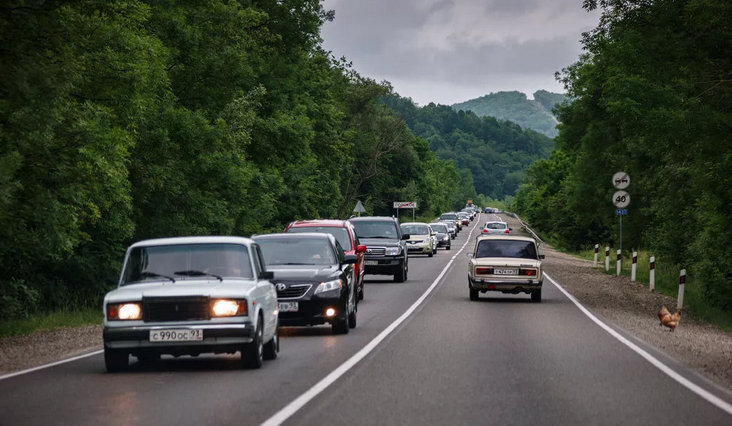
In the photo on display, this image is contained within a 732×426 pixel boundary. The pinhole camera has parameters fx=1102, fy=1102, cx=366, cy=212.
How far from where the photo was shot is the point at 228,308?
12781mm

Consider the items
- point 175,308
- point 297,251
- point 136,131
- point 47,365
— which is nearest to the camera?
point 175,308

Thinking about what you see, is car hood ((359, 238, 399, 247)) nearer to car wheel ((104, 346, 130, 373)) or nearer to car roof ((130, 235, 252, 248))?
car roof ((130, 235, 252, 248))

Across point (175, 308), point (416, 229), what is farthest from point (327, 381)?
point (416, 229)

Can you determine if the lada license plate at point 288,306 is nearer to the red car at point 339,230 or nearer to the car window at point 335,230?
the red car at point 339,230

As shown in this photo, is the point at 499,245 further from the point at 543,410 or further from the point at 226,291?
the point at 543,410

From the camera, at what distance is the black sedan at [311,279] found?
57.2ft

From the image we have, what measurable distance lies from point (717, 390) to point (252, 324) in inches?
204

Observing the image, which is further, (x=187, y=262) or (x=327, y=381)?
(x=187, y=262)

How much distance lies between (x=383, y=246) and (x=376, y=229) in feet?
3.43

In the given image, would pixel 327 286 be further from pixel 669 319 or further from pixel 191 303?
pixel 669 319

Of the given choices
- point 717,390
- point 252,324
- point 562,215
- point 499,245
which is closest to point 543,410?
point 717,390

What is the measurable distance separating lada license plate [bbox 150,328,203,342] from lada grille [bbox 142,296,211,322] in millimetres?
143

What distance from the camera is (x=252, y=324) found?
12.8m

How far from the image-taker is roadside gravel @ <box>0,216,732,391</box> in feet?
47.6
